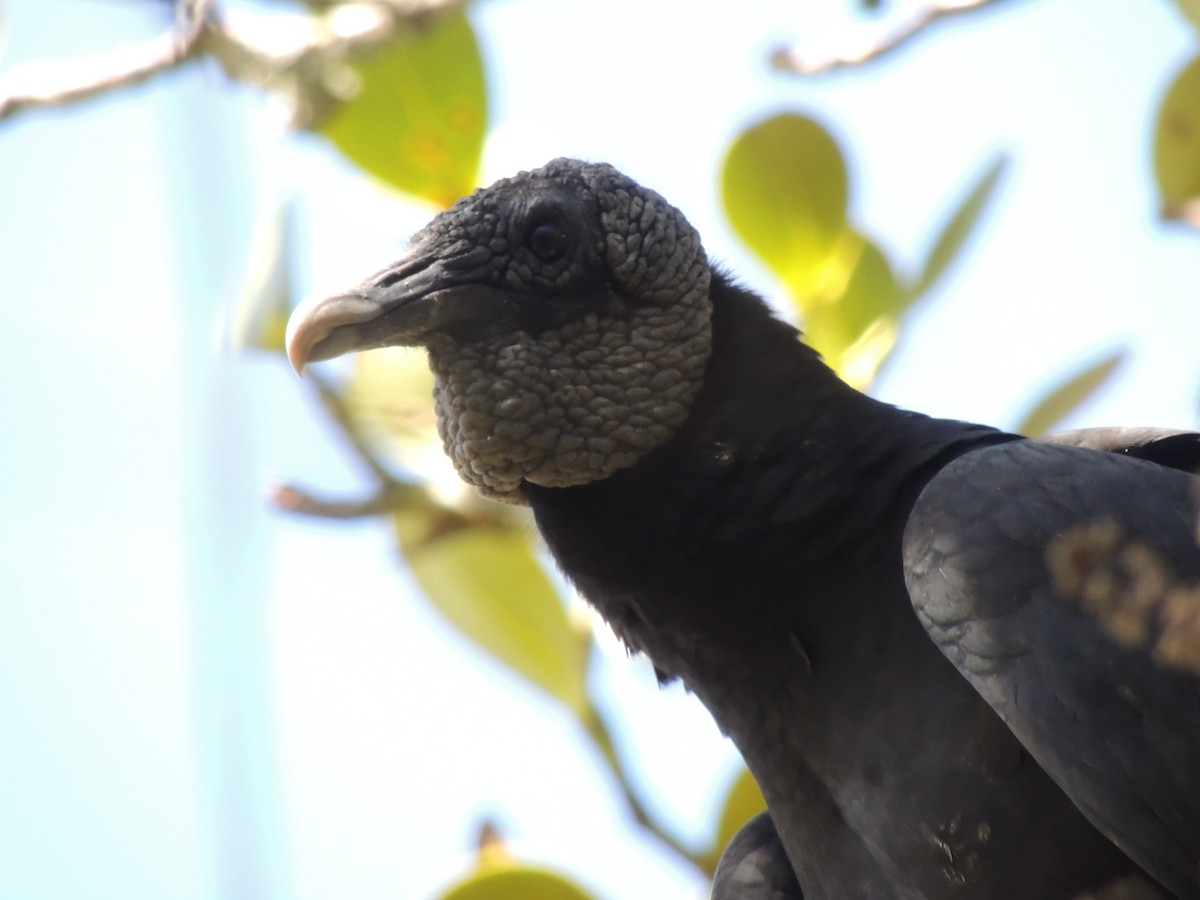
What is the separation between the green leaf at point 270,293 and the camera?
391cm

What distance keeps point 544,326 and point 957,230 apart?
1.28 m

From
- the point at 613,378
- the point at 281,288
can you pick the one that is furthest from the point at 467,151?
the point at 613,378

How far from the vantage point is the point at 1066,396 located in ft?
12.7

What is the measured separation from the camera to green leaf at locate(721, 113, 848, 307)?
12.9ft

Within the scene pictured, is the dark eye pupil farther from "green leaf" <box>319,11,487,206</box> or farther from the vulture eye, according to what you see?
"green leaf" <box>319,11,487,206</box>

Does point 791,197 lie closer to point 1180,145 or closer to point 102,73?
point 1180,145

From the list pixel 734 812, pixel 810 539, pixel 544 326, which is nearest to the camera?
pixel 810 539

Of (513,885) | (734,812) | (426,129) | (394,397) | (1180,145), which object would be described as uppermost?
(1180,145)

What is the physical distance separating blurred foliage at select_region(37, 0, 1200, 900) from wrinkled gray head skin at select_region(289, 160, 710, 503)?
2.35 feet

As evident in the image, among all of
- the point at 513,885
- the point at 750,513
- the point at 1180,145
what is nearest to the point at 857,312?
the point at 1180,145

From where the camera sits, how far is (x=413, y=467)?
402cm

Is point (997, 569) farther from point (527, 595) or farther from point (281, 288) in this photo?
point (281, 288)

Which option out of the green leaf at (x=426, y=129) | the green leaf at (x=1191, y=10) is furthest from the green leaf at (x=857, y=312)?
the green leaf at (x=426, y=129)

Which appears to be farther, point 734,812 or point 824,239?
point 824,239
